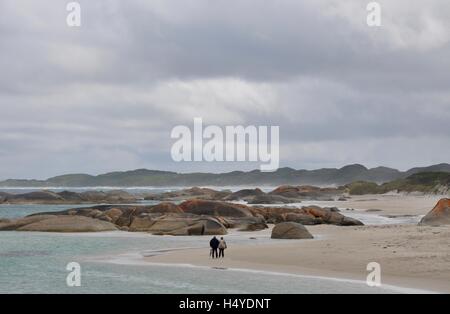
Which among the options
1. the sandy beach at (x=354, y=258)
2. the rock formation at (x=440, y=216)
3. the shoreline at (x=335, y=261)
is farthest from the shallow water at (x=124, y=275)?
the rock formation at (x=440, y=216)

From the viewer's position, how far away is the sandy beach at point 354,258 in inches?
990

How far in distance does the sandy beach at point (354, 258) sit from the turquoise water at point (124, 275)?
1583mm

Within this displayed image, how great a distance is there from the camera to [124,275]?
27516 millimetres

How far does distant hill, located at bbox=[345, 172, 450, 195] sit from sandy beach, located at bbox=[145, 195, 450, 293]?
9082 centimetres

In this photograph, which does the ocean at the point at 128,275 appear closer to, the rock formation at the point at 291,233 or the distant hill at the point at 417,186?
the rock formation at the point at 291,233

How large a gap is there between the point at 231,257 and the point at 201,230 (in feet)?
54.8

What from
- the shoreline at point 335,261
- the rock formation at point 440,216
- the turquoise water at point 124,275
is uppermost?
the rock formation at point 440,216

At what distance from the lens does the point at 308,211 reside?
6431 cm

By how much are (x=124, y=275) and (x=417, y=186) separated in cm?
12313

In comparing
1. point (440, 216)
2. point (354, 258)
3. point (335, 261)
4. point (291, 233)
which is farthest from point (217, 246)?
point (440, 216)

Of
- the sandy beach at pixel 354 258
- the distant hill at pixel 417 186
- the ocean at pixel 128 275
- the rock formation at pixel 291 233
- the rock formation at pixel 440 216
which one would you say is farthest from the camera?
the distant hill at pixel 417 186

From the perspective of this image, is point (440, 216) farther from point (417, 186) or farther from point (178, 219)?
point (417, 186)

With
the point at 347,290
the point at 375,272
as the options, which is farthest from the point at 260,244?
the point at 347,290

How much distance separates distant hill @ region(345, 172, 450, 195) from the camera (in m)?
129
